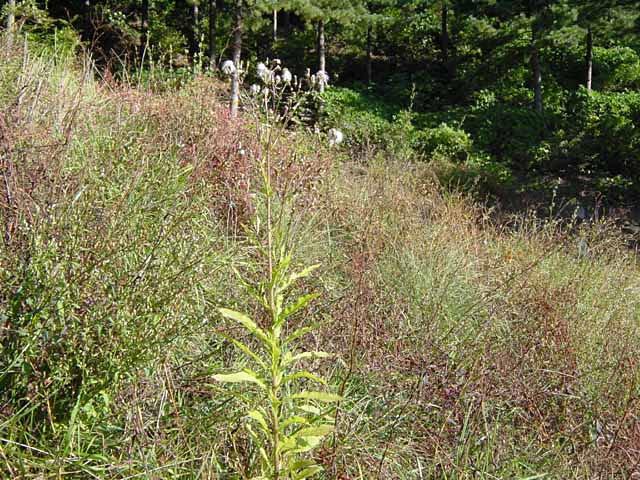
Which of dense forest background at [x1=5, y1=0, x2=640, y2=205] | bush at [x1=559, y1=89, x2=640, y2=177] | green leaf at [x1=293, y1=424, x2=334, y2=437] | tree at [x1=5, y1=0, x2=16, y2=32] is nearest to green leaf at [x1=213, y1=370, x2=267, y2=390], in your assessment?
green leaf at [x1=293, y1=424, x2=334, y2=437]

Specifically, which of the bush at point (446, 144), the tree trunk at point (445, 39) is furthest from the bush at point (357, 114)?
the tree trunk at point (445, 39)

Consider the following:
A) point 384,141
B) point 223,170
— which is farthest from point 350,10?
point 223,170

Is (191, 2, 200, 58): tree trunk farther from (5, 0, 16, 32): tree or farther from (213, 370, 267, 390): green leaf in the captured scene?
(213, 370, 267, 390): green leaf

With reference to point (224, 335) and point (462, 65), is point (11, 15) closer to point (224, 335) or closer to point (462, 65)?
point (224, 335)

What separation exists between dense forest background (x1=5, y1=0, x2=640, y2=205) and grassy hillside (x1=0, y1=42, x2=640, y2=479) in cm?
351

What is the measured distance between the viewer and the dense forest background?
1038 centimetres

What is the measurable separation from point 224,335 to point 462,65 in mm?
15599

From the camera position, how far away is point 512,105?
45.0 ft

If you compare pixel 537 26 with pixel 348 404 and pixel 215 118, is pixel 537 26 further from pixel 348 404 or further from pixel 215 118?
pixel 348 404

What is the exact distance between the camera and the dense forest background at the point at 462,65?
10.4 metres

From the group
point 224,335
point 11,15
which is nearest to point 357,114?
point 11,15

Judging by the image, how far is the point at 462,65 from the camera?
16.0 m

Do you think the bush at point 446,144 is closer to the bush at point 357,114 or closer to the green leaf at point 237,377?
the bush at point 357,114

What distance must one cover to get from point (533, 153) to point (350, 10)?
165 inches
